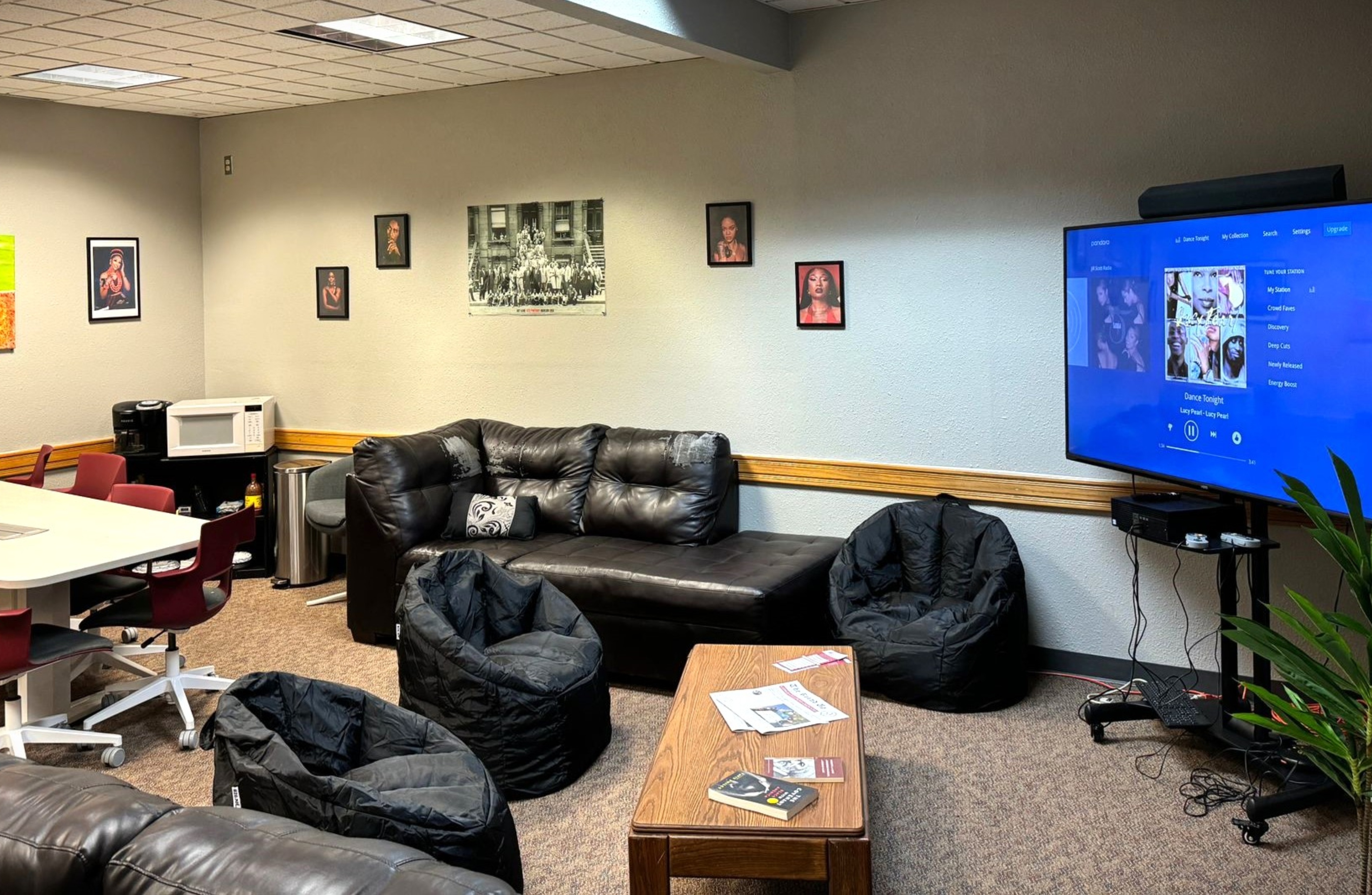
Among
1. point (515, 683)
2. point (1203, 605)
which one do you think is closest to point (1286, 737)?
point (1203, 605)

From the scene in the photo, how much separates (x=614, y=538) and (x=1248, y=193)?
3086 millimetres

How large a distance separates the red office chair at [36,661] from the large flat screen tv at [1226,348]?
379cm

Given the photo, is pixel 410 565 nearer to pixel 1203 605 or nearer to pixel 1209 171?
pixel 1203 605

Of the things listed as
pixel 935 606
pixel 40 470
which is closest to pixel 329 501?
A: pixel 40 470

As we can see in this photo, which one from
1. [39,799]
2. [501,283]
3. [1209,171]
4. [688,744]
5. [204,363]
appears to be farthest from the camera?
[204,363]

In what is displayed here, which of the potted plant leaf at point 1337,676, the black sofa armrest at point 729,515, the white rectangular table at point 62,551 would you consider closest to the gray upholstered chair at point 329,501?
the white rectangular table at point 62,551

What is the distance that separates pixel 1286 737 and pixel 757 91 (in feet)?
11.5

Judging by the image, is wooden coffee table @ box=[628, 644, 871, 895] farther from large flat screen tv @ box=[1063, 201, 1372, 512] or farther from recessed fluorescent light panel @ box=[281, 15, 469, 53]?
recessed fluorescent light panel @ box=[281, 15, 469, 53]

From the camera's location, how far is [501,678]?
3945mm

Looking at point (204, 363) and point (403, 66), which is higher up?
point (403, 66)

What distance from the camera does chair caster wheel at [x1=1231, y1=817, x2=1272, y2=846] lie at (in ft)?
11.7

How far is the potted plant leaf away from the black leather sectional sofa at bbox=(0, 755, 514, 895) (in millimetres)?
1654

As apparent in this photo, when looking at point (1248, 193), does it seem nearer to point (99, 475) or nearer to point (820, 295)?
point (820, 295)

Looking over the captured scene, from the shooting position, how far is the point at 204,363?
776 centimetres
